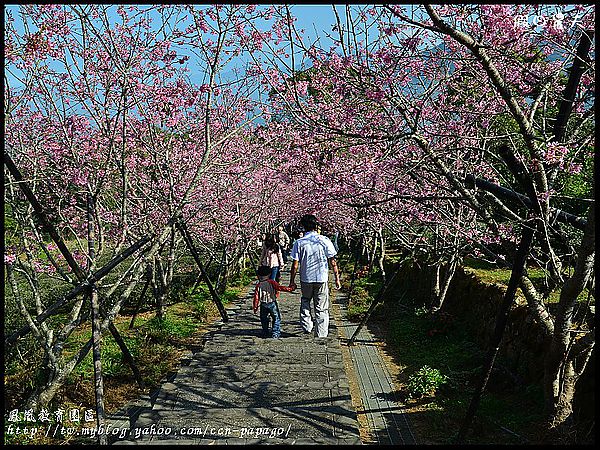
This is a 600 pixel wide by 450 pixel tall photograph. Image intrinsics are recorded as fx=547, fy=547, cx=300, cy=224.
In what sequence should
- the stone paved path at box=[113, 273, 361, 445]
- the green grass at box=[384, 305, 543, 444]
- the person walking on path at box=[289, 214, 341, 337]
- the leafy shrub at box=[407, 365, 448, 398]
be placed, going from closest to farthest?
1. the stone paved path at box=[113, 273, 361, 445]
2. the green grass at box=[384, 305, 543, 444]
3. the leafy shrub at box=[407, 365, 448, 398]
4. the person walking on path at box=[289, 214, 341, 337]

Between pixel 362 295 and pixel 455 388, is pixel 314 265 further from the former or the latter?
pixel 362 295

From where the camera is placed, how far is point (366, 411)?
242 inches

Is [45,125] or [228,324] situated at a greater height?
[45,125]

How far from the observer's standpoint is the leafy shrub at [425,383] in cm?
645

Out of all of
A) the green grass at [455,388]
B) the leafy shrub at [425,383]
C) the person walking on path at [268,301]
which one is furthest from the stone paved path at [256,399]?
the green grass at [455,388]

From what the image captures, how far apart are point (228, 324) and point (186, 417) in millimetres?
4776

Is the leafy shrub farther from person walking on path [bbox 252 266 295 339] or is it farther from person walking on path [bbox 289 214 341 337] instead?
person walking on path [bbox 252 266 295 339]

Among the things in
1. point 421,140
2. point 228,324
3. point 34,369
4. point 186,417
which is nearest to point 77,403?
point 34,369

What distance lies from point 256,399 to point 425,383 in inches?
89.6

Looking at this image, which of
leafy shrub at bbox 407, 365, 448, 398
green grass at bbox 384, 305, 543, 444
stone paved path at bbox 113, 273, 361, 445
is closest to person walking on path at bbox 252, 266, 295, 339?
stone paved path at bbox 113, 273, 361, 445

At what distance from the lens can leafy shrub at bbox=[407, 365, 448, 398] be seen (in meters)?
6.45

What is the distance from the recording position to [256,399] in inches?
211

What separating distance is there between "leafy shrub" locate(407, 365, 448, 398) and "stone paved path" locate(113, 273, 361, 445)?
0.93 m

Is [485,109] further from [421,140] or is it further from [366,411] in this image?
[366,411]
